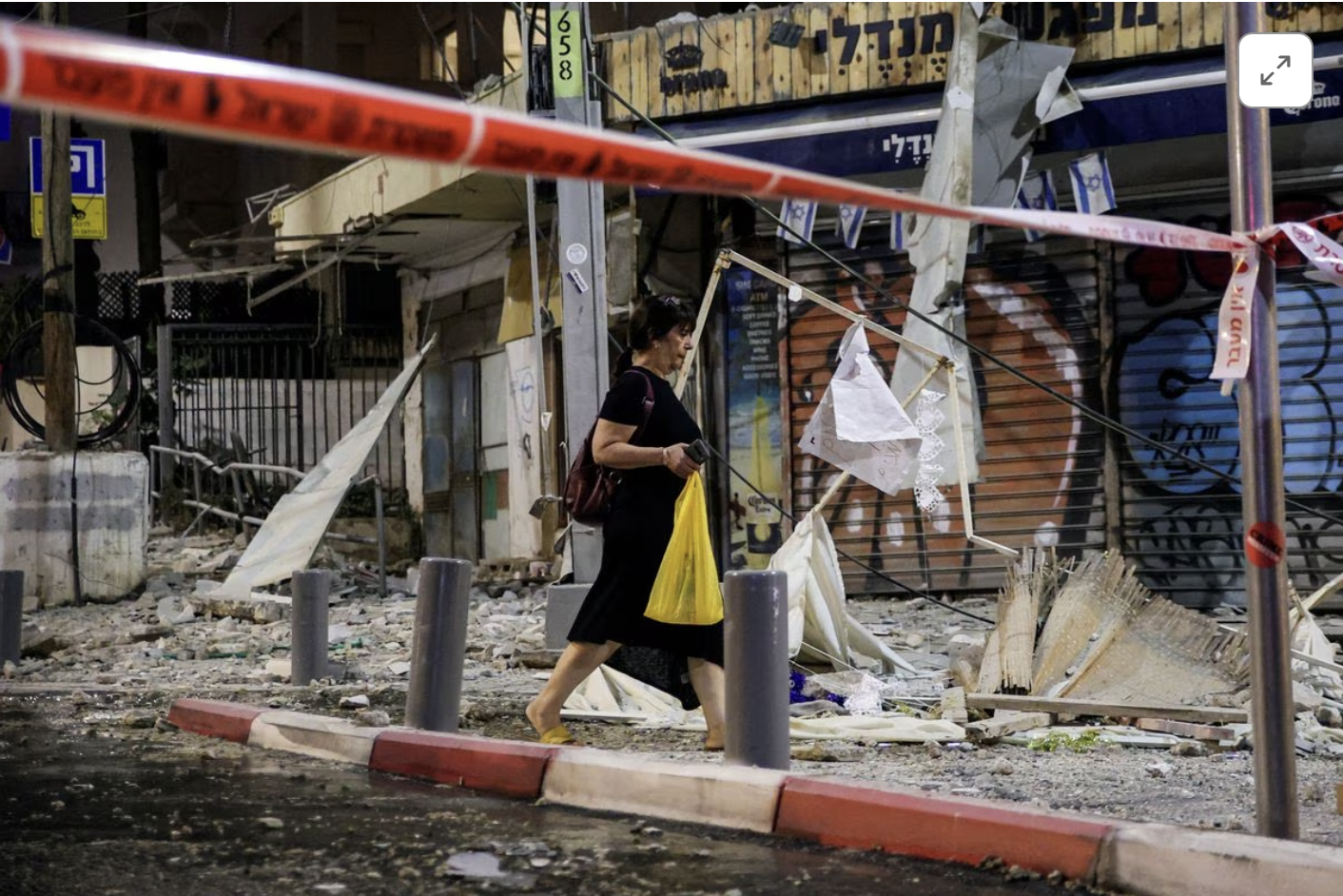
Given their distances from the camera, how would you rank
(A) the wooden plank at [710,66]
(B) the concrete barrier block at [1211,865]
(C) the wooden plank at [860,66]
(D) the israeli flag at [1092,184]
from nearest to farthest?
(B) the concrete barrier block at [1211,865], (D) the israeli flag at [1092,184], (C) the wooden plank at [860,66], (A) the wooden plank at [710,66]

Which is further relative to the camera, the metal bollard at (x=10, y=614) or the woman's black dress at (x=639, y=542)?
the metal bollard at (x=10, y=614)

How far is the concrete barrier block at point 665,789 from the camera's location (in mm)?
5410

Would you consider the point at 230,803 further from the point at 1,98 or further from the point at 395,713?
the point at 1,98

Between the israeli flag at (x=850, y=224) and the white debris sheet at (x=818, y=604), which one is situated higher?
the israeli flag at (x=850, y=224)

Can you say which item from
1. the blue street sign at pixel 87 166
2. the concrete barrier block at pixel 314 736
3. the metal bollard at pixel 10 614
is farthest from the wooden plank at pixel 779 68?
the concrete barrier block at pixel 314 736

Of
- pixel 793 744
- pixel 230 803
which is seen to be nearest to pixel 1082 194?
pixel 793 744

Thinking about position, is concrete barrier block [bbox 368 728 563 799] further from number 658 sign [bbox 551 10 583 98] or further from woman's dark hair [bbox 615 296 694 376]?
number 658 sign [bbox 551 10 583 98]

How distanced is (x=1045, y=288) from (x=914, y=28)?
2.31m

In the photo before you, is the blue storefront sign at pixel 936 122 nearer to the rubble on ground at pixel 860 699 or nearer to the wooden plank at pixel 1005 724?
the rubble on ground at pixel 860 699

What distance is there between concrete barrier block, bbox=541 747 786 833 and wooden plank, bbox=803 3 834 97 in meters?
8.13

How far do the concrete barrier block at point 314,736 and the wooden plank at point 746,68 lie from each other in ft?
24.0

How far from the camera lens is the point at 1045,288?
1341 centimetres

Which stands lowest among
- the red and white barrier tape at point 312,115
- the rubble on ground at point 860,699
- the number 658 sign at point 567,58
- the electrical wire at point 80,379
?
the rubble on ground at point 860,699

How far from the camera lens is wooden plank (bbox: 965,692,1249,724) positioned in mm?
6934
